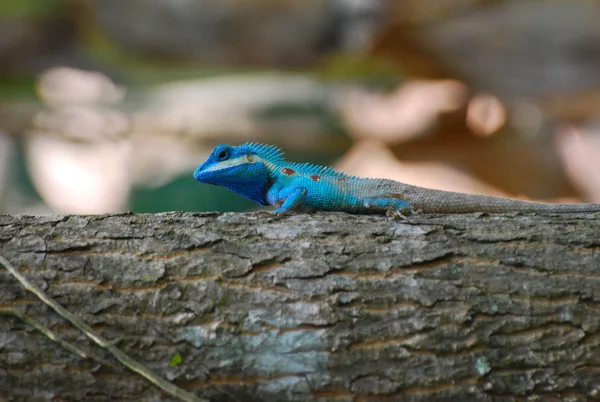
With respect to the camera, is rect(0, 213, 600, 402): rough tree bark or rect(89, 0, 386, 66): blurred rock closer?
rect(0, 213, 600, 402): rough tree bark

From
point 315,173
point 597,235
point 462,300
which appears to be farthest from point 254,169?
point 597,235

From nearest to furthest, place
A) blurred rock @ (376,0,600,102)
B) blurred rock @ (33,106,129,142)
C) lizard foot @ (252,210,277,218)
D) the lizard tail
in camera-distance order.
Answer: lizard foot @ (252,210,277,218) → the lizard tail → blurred rock @ (376,0,600,102) → blurred rock @ (33,106,129,142)

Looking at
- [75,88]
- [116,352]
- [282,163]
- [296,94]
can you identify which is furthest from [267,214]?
[75,88]

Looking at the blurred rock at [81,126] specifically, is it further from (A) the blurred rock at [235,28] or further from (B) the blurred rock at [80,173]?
(A) the blurred rock at [235,28]

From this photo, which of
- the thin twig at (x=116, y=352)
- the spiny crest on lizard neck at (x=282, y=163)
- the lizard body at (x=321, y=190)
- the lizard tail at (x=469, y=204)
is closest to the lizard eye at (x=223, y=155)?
the lizard body at (x=321, y=190)

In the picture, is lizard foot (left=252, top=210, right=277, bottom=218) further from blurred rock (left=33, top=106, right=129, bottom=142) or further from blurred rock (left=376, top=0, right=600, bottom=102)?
blurred rock (left=33, top=106, right=129, bottom=142)

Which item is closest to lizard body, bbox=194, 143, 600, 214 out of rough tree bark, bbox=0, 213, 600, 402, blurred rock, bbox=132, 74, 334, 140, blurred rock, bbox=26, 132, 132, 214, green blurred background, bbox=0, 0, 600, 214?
rough tree bark, bbox=0, 213, 600, 402
